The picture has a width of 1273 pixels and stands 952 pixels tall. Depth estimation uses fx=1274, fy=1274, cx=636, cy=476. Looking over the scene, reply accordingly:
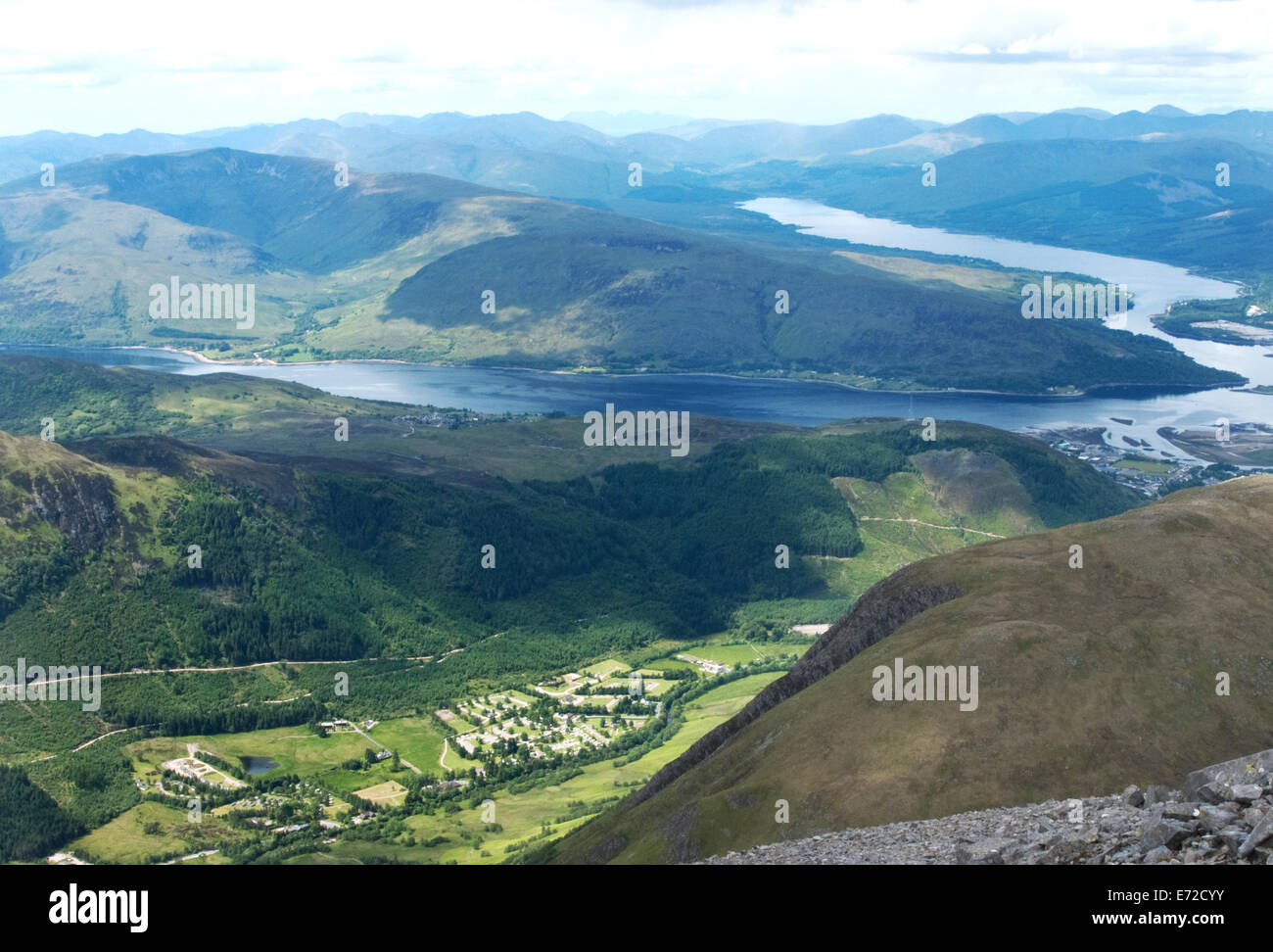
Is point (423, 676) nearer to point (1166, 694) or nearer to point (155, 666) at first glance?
point (155, 666)

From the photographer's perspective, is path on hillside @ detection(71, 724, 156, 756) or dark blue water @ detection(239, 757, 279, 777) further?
dark blue water @ detection(239, 757, 279, 777)

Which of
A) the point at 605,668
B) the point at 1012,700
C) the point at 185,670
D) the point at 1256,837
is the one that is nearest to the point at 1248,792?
the point at 1256,837

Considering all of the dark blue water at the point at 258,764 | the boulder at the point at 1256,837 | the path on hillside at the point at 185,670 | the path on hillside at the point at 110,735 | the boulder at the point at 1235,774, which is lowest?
the dark blue water at the point at 258,764

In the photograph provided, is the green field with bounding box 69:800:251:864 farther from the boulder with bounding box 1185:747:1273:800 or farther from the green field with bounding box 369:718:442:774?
the boulder with bounding box 1185:747:1273:800

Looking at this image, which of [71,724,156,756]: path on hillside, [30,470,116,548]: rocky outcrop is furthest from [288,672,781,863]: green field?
[30,470,116,548]: rocky outcrop

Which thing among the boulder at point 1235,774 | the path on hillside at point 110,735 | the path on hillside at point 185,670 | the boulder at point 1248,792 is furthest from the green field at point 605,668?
the boulder at point 1248,792

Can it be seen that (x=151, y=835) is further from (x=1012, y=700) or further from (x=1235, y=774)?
(x=1235, y=774)

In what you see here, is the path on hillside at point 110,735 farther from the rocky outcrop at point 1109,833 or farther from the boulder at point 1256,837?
the boulder at point 1256,837

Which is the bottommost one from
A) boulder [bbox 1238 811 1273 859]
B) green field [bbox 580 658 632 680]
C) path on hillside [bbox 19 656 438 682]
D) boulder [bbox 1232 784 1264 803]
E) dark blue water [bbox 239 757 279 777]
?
dark blue water [bbox 239 757 279 777]
